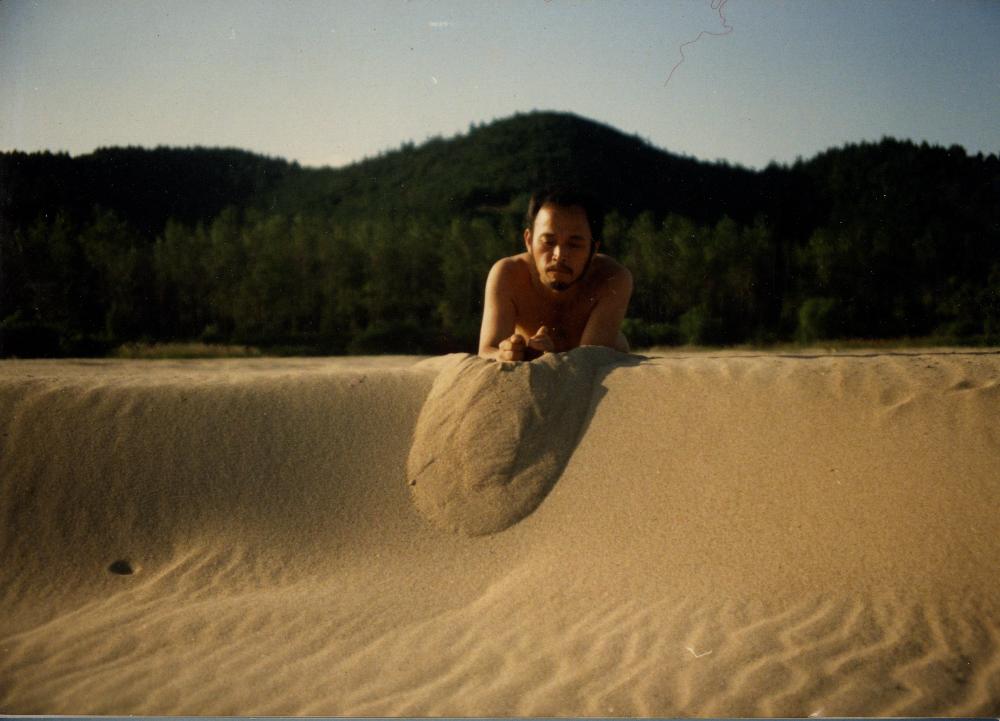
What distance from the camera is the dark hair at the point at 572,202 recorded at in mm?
4102

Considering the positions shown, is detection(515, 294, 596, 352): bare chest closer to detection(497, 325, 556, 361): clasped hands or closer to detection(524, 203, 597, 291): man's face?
detection(524, 203, 597, 291): man's face

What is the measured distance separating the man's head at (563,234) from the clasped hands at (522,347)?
0.42 meters

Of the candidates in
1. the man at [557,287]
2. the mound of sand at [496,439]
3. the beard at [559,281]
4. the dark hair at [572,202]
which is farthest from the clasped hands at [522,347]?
the dark hair at [572,202]

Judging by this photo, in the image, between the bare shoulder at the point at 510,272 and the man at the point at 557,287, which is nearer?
the man at the point at 557,287

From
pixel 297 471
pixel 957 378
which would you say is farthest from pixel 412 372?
pixel 957 378

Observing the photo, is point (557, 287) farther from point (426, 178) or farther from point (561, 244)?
point (426, 178)

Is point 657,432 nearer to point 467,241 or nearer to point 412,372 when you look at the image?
point 412,372

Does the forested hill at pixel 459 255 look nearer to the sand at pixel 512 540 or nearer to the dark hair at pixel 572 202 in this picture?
the sand at pixel 512 540

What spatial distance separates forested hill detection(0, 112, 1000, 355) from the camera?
10180 millimetres

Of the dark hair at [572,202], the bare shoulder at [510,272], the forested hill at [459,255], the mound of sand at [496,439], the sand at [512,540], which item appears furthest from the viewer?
the forested hill at [459,255]

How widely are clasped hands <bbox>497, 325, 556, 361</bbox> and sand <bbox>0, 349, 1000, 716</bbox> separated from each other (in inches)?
5.4

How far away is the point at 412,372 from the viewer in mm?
4414

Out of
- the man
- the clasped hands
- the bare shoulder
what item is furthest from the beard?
the clasped hands

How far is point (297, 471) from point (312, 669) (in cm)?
140
